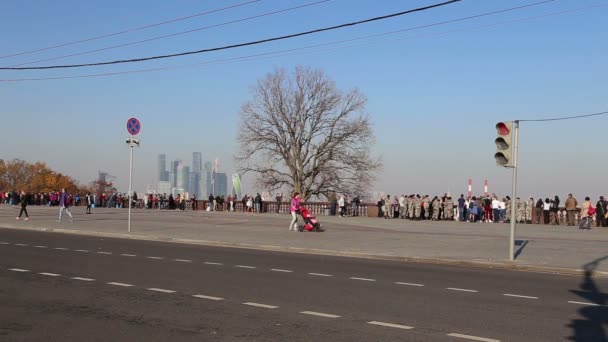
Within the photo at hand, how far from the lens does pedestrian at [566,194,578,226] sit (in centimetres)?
3425

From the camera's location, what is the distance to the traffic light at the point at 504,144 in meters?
17.1

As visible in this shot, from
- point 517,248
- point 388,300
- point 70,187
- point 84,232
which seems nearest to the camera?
point 388,300

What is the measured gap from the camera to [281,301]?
10.2m

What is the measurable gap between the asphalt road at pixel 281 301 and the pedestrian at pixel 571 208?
19.5 metres

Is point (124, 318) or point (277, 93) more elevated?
point (277, 93)

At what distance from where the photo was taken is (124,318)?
28.4ft

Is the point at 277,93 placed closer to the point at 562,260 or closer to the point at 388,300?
the point at 562,260

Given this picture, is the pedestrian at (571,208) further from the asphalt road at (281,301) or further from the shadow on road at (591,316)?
the shadow on road at (591,316)

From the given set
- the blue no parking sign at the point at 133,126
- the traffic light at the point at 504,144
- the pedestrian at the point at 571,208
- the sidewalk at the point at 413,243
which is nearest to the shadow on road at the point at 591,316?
the sidewalk at the point at 413,243

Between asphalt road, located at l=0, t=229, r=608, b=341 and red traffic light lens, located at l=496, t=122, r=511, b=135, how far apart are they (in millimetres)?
3631

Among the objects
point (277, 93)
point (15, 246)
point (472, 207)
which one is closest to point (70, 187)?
point (277, 93)

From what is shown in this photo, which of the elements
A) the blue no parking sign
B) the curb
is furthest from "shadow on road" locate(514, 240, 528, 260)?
the blue no parking sign

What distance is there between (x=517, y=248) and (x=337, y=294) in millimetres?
10996

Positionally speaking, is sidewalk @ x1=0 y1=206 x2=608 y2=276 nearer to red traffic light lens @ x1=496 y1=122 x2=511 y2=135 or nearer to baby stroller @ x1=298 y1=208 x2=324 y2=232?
baby stroller @ x1=298 y1=208 x2=324 y2=232
